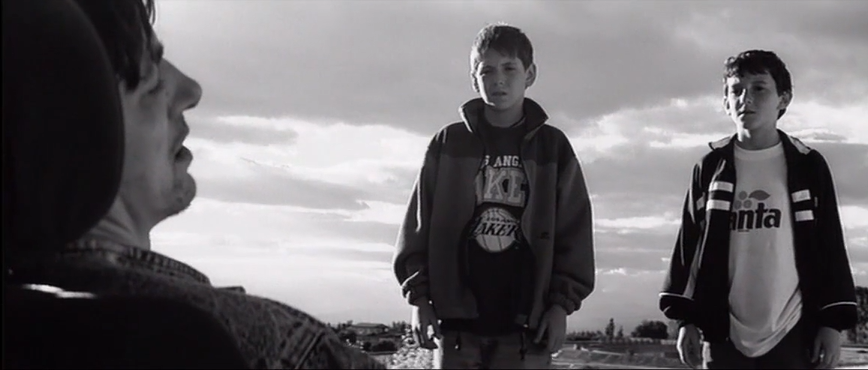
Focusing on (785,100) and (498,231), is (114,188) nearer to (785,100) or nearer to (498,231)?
(498,231)

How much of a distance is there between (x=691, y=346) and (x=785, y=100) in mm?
739

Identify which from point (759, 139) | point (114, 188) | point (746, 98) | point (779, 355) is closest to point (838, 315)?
point (779, 355)

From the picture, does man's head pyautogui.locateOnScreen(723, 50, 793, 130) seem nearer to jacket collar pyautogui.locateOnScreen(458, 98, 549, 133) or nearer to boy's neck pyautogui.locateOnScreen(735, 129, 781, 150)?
boy's neck pyautogui.locateOnScreen(735, 129, 781, 150)

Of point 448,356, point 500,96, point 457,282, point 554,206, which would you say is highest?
point 500,96

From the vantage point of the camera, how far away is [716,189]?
285cm

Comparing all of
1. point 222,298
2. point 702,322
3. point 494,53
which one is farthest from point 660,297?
point 222,298

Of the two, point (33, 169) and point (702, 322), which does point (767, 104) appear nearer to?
point (702, 322)

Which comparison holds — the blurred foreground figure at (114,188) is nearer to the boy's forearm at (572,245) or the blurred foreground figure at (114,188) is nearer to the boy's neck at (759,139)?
the boy's forearm at (572,245)

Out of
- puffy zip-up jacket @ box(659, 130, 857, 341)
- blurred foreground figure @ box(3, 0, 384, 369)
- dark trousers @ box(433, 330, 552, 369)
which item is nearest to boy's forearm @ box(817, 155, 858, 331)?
puffy zip-up jacket @ box(659, 130, 857, 341)

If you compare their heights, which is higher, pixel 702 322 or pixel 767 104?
pixel 767 104

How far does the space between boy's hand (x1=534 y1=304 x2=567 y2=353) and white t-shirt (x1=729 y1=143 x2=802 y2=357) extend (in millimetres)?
499

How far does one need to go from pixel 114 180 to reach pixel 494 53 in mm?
2084

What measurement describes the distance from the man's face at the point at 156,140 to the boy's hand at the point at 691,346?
6.87 feet

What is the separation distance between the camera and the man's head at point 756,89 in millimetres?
2857
